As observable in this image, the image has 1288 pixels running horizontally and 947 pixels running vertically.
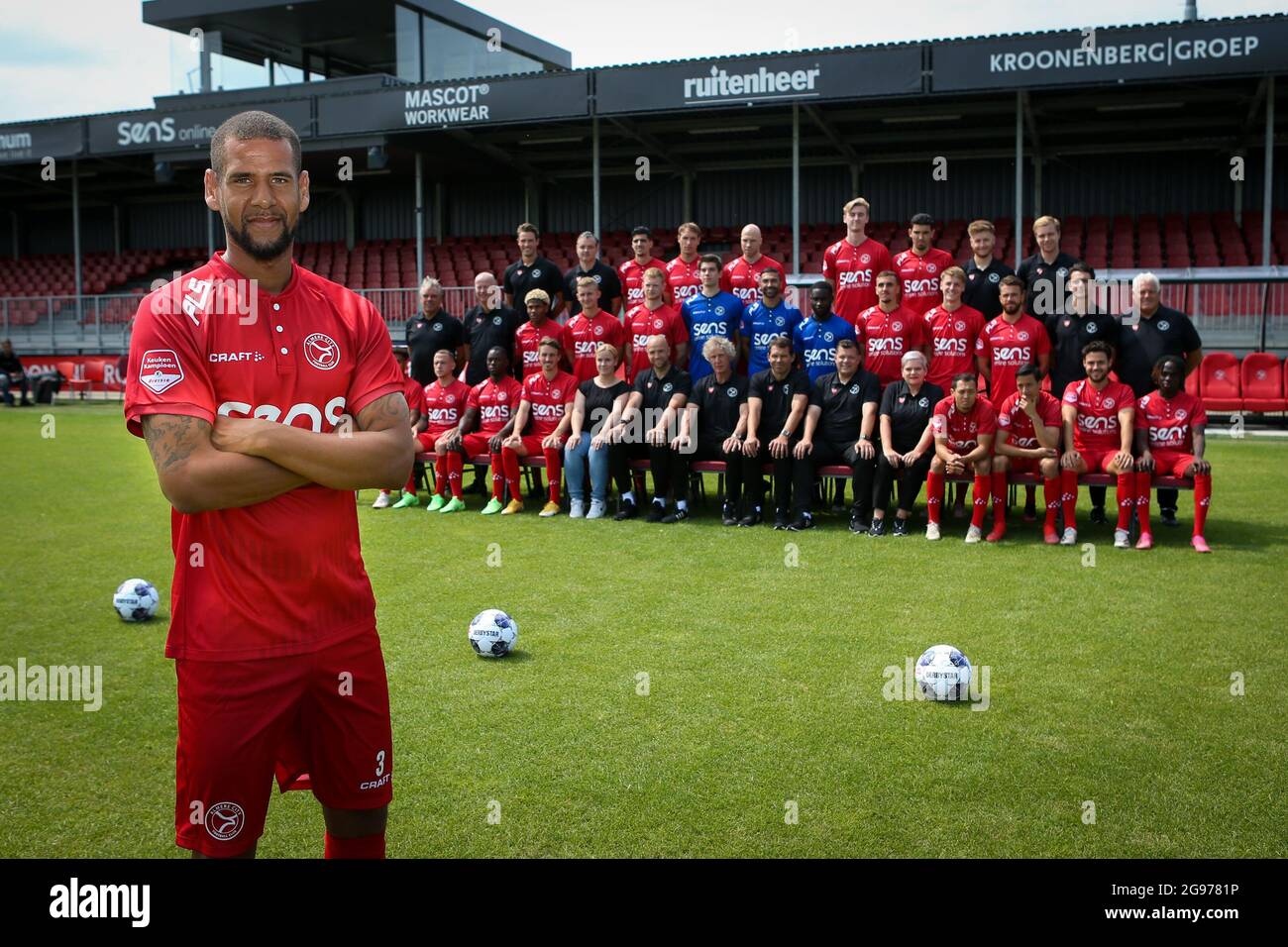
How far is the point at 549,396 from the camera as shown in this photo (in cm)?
1056

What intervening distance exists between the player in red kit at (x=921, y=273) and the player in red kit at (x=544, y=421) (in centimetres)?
331

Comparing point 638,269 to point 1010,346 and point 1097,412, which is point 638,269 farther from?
point 1097,412

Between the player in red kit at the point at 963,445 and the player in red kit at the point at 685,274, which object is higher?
the player in red kit at the point at 685,274

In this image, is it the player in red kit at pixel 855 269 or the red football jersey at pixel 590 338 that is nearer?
the player in red kit at pixel 855 269

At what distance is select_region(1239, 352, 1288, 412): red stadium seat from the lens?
15.2m

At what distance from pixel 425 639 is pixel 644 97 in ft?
48.7

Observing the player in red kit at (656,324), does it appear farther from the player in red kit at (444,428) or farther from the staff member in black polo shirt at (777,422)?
the player in red kit at (444,428)

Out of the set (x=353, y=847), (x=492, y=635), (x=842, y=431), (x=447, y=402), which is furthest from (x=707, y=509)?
(x=353, y=847)

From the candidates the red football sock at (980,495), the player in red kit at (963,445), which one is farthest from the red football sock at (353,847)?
the red football sock at (980,495)

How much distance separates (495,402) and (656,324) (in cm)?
180

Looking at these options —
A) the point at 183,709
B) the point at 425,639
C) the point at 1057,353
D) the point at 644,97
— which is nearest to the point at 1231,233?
the point at 644,97

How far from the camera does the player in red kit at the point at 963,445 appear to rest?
877 centimetres

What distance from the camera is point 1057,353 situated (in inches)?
373
